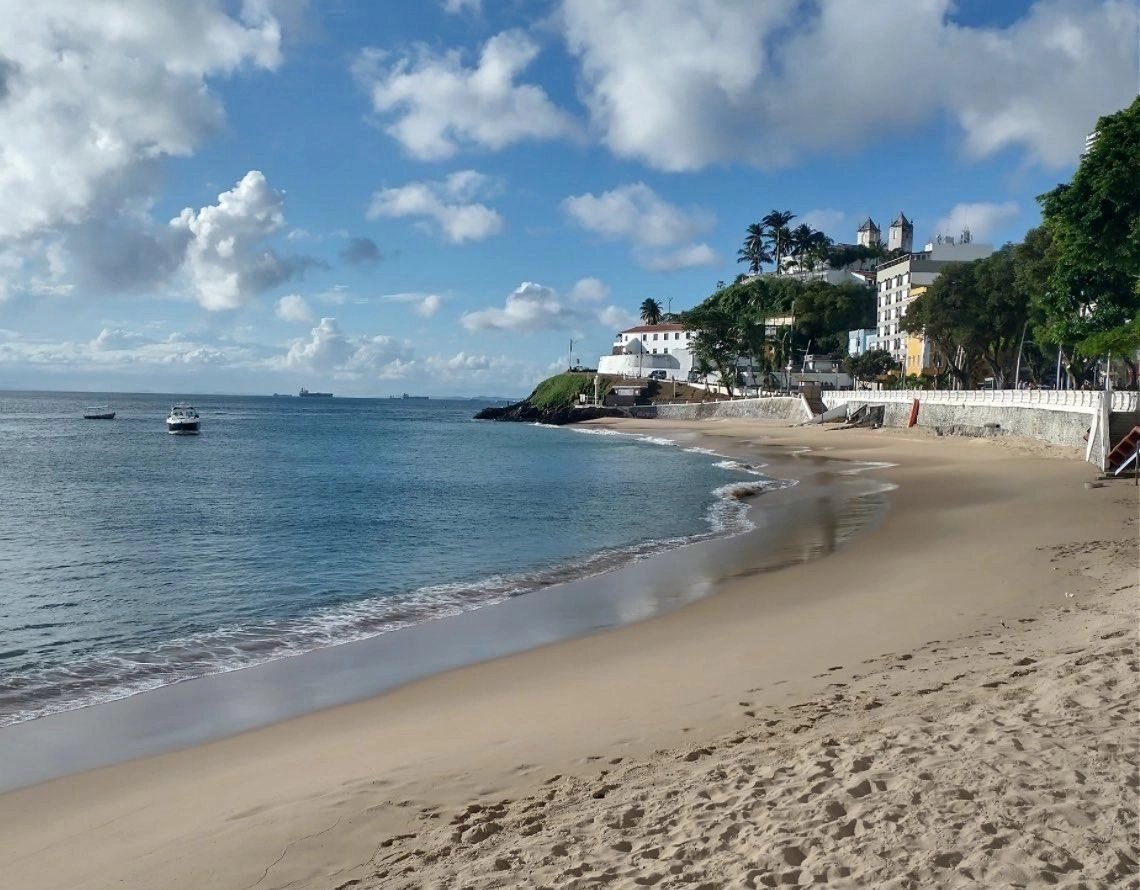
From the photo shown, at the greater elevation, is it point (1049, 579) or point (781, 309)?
point (781, 309)

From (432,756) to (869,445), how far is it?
56287mm

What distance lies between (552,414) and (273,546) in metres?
103

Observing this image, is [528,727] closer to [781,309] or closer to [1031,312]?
[1031,312]

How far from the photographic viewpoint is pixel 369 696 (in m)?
11.4

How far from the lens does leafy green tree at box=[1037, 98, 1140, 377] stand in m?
32.2

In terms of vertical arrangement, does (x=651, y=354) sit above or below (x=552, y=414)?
above

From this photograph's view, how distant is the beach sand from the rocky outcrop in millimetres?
108786

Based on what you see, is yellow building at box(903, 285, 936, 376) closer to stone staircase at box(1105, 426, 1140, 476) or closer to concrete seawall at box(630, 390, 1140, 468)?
concrete seawall at box(630, 390, 1140, 468)

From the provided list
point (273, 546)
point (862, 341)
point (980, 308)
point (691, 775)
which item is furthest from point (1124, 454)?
point (862, 341)

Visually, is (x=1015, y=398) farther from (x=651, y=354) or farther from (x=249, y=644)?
(x=651, y=354)

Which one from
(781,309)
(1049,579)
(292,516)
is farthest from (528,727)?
(781,309)

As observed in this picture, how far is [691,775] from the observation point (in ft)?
23.1

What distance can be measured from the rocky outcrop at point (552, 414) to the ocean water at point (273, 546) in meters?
68.3

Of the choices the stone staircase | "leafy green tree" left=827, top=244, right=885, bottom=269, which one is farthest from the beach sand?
"leafy green tree" left=827, top=244, right=885, bottom=269
